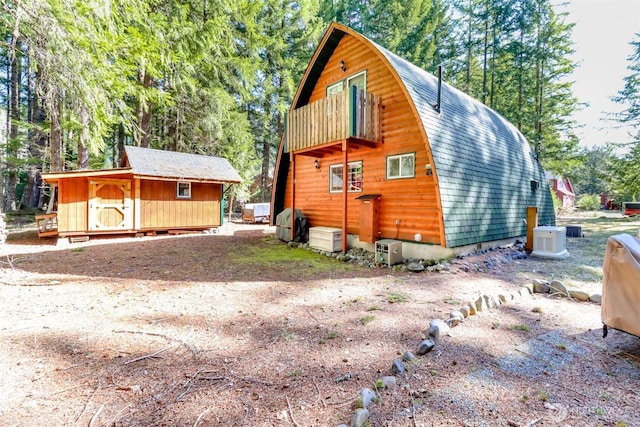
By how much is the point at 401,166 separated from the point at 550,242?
4.52 metres

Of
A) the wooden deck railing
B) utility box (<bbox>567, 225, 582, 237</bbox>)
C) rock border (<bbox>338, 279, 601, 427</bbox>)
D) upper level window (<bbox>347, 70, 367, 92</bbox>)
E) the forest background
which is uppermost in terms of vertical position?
the forest background

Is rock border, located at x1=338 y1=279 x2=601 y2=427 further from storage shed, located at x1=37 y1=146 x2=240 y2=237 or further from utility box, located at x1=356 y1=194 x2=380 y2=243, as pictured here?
storage shed, located at x1=37 y1=146 x2=240 y2=237

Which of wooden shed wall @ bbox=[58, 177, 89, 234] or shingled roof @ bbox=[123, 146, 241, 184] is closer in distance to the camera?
wooden shed wall @ bbox=[58, 177, 89, 234]

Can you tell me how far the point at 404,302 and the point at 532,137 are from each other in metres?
18.9

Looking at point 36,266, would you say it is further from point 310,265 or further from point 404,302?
point 404,302

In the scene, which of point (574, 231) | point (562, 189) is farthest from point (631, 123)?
point (562, 189)

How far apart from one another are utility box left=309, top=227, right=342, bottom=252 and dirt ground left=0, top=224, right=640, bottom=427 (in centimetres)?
327

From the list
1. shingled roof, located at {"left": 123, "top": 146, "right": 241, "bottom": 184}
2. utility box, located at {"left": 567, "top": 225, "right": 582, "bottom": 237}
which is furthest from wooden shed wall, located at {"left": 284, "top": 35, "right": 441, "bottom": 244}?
utility box, located at {"left": 567, "top": 225, "right": 582, "bottom": 237}

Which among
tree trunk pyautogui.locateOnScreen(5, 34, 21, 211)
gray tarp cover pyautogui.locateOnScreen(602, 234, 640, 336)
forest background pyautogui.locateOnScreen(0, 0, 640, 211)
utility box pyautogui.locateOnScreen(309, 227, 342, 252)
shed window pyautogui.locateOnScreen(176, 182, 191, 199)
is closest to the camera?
gray tarp cover pyautogui.locateOnScreen(602, 234, 640, 336)

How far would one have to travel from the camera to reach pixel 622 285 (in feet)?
9.40

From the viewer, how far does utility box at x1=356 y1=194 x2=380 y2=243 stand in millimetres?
8414

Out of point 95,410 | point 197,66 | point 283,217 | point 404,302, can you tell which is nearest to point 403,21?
point 197,66

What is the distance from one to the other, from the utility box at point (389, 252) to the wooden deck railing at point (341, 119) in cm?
299

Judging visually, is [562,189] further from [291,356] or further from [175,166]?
[291,356]
